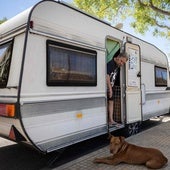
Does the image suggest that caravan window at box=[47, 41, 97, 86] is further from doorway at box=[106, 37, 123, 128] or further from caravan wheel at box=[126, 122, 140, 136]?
caravan wheel at box=[126, 122, 140, 136]

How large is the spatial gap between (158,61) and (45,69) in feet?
19.7

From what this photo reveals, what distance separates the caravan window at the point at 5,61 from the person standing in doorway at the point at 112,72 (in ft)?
8.30

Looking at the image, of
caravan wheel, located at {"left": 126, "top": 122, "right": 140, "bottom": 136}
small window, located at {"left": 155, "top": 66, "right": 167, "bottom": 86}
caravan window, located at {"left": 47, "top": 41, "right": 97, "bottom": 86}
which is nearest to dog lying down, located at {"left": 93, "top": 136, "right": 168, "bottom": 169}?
caravan window, located at {"left": 47, "top": 41, "right": 97, "bottom": 86}

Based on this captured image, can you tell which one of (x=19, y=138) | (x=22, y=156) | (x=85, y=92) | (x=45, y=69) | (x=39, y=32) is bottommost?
(x=22, y=156)

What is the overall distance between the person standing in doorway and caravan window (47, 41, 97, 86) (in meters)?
0.73

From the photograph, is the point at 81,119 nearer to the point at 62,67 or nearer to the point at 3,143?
the point at 62,67

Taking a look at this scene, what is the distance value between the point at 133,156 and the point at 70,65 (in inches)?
80.8

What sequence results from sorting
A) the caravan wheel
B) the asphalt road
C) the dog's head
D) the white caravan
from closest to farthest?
the white caravan → the dog's head → the asphalt road → the caravan wheel

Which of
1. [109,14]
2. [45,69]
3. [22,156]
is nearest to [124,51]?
[45,69]

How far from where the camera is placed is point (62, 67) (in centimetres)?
511

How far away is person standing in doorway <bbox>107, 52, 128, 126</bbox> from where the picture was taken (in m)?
6.54

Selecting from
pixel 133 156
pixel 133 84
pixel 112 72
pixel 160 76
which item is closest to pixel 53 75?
pixel 133 156

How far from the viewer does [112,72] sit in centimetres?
698

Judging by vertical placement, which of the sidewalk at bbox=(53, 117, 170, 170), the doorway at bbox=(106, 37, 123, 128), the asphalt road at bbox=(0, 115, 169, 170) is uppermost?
the doorway at bbox=(106, 37, 123, 128)
